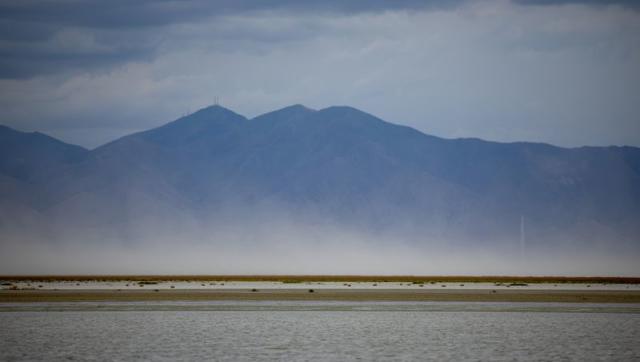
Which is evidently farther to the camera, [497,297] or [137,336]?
[497,297]

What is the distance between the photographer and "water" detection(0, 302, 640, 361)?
43250 millimetres

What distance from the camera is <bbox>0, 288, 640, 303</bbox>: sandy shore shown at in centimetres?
7675

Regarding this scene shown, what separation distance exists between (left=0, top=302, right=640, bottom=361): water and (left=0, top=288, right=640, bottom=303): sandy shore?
6.35 m

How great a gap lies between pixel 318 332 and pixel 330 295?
31016 mm

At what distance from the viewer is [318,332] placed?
5159cm

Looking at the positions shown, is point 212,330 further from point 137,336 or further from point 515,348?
point 515,348

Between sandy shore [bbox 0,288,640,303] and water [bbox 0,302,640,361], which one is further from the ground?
sandy shore [bbox 0,288,640,303]

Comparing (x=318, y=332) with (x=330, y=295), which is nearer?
(x=318, y=332)

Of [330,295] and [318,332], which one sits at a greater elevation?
[330,295]

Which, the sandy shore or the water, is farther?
the sandy shore

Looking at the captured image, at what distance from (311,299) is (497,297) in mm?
13452

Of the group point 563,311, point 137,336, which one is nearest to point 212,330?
point 137,336

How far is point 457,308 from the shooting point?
6800cm

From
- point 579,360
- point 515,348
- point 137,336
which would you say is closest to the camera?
point 579,360
